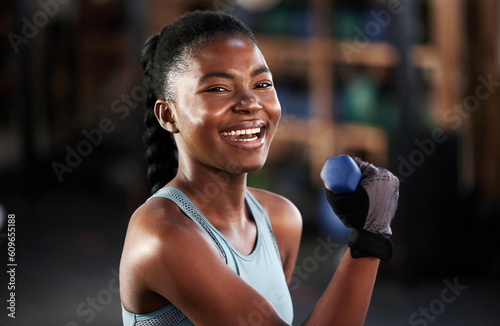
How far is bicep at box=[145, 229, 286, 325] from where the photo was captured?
1066 mm

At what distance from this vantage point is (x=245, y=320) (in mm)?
1061

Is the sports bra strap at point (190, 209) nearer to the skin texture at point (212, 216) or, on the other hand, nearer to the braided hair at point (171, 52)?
the skin texture at point (212, 216)

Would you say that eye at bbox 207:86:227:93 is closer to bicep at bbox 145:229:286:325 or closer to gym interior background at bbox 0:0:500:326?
bicep at bbox 145:229:286:325

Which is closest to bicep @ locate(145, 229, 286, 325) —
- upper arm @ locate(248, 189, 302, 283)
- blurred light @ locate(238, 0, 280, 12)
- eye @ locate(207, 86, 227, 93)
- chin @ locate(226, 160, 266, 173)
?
chin @ locate(226, 160, 266, 173)

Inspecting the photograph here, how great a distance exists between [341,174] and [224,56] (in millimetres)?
311

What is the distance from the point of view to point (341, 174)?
3.65ft

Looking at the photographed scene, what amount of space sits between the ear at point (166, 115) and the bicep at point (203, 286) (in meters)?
0.26

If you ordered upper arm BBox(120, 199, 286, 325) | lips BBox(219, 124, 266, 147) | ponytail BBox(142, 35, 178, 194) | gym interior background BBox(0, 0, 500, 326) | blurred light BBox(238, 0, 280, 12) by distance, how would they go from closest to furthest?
1. upper arm BBox(120, 199, 286, 325)
2. lips BBox(219, 124, 266, 147)
3. ponytail BBox(142, 35, 178, 194)
4. gym interior background BBox(0, 0, 500, 326)
5. blurred light BBox(238, 0, 280, 12)

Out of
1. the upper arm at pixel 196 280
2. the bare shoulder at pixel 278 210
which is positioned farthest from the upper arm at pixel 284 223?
the upper arm at pixel 196 280

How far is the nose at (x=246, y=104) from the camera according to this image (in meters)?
1.16

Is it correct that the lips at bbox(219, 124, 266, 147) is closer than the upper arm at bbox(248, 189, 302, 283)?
Yes

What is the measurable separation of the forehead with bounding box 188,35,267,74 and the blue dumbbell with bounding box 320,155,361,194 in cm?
24

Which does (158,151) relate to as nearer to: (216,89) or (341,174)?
(216,89)

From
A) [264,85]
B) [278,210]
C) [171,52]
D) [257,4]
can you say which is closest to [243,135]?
[264,85]
